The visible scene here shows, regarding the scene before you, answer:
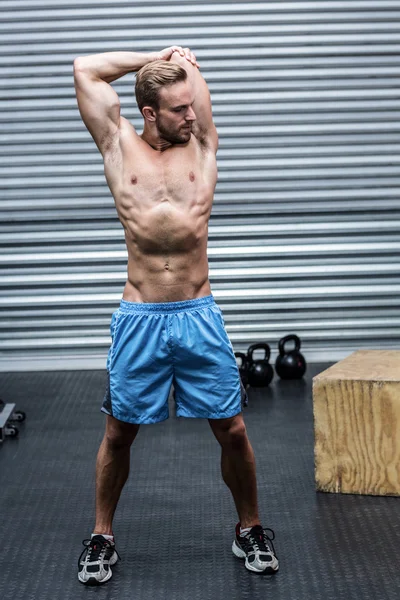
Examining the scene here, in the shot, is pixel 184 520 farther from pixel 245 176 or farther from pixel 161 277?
pixel 245 176

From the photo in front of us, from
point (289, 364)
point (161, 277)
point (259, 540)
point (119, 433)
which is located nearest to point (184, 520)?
point (259, 540)

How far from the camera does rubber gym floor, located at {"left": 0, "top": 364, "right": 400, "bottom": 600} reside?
2949 mm

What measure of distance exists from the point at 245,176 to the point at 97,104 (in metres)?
3.68

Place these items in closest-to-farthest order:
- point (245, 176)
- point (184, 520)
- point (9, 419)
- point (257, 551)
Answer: point (257, 551)
point (184, 520)
point (9, 419)
point (245, 176)

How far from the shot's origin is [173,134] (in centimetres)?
297

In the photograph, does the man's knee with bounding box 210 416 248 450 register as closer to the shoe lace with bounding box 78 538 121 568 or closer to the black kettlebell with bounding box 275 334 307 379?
the shoe lace with bounding box 78 538 121 568

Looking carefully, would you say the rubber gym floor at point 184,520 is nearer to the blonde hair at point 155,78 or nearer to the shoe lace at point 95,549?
the shoe lace at point 95,549

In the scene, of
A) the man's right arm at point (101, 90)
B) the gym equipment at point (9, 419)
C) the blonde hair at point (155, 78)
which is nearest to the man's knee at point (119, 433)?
the man's right arm at point (101, 90)

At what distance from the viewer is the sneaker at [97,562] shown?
298 centimetres

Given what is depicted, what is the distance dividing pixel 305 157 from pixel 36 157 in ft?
6.07

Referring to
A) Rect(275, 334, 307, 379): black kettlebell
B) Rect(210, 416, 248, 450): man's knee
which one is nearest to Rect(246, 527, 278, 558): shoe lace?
Rect(210, 416, 248, 450): man's knee

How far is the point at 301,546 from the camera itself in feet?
10.6

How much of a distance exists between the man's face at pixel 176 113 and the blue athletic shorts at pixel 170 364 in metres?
0.52

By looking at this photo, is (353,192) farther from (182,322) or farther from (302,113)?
Result: (182,322)
